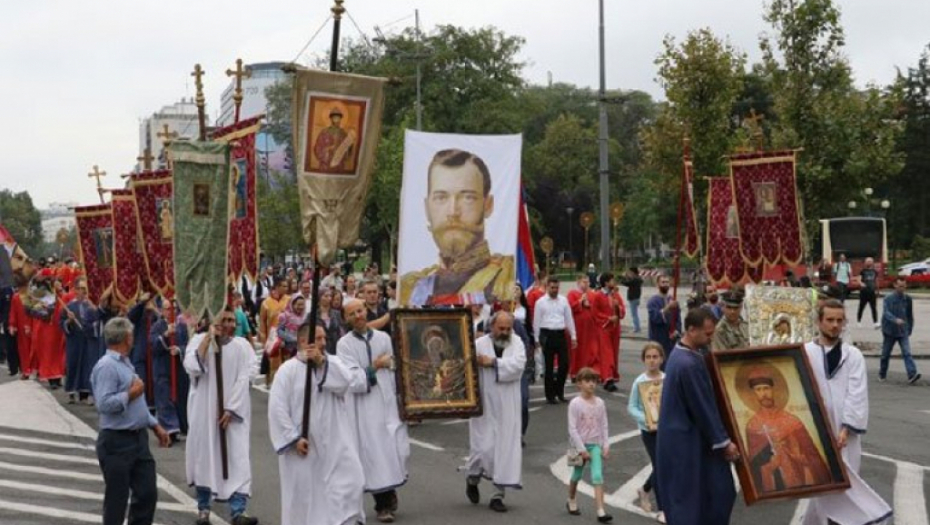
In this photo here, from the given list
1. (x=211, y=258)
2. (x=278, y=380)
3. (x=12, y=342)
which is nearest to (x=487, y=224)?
(x=211, y=258)

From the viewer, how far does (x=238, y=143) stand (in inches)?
498

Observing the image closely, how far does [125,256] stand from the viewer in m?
16.2

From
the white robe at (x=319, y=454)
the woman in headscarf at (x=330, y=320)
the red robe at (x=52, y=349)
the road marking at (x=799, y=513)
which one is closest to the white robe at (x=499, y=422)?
the white robe at (x=319, y=454)

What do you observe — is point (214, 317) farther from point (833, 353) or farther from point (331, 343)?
point (833, 353)

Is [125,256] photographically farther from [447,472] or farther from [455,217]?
[447,472]

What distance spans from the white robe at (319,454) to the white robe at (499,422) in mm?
1919

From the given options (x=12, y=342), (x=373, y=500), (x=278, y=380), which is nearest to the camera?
(x=278, y=380)

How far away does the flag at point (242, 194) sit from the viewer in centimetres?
1237

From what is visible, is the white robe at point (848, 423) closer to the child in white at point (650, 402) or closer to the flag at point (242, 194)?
the child in white at point (650, 402)

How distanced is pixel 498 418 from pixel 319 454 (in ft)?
7.78

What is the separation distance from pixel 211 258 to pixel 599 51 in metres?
22.1

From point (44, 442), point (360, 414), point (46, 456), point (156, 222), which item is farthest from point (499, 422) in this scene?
point (44, 442)

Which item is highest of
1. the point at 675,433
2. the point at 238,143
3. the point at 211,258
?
the point at 238,143

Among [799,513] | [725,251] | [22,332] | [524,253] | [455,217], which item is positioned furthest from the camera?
[22,332]
